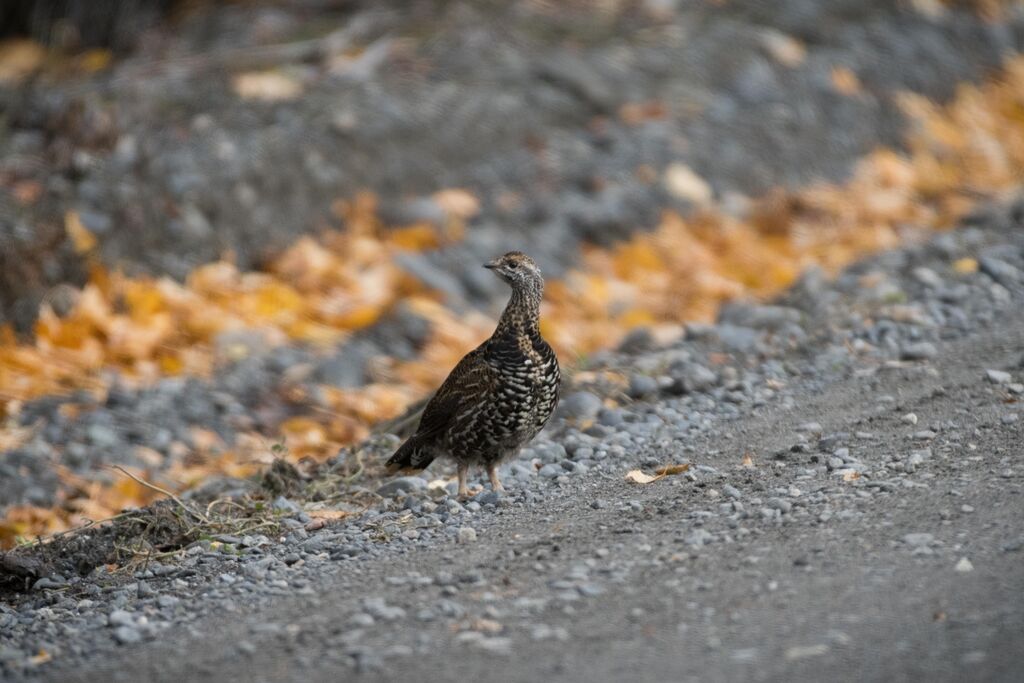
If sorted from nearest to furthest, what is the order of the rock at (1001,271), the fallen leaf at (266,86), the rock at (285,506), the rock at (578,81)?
the rock at (285,506) → the rock at (1001,271) → the fallen leaf at (266,86) → the rock at (578,81)

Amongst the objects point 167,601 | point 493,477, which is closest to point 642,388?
point 493,477

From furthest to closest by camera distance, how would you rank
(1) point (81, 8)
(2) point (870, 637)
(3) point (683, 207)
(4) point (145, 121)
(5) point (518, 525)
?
(1) point (81, 8) < (3) point (683, 207) < (4) point (145, 121) < (5) point (518, 525) < (2) point (870, 637)

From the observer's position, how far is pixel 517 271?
5973mm

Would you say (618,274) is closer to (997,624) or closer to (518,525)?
(518,525)

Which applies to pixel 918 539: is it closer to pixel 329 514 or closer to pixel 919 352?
pixel 329 514

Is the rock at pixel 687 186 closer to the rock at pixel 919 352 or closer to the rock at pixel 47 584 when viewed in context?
the rock at pixel 919 352

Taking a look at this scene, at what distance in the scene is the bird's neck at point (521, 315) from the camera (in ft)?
18.9

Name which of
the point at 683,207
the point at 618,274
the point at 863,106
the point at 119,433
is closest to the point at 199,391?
the point at 119,433

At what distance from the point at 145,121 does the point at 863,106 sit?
261 inches

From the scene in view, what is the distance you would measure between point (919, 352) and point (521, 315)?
2343 mm

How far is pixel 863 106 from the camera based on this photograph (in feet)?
40.0

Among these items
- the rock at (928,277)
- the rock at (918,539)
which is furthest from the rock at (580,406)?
the rock at (928,277)

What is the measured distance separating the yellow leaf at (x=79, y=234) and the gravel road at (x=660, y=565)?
365 centimetres

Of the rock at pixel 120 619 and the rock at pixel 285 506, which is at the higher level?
the rock at pixel 120 619
